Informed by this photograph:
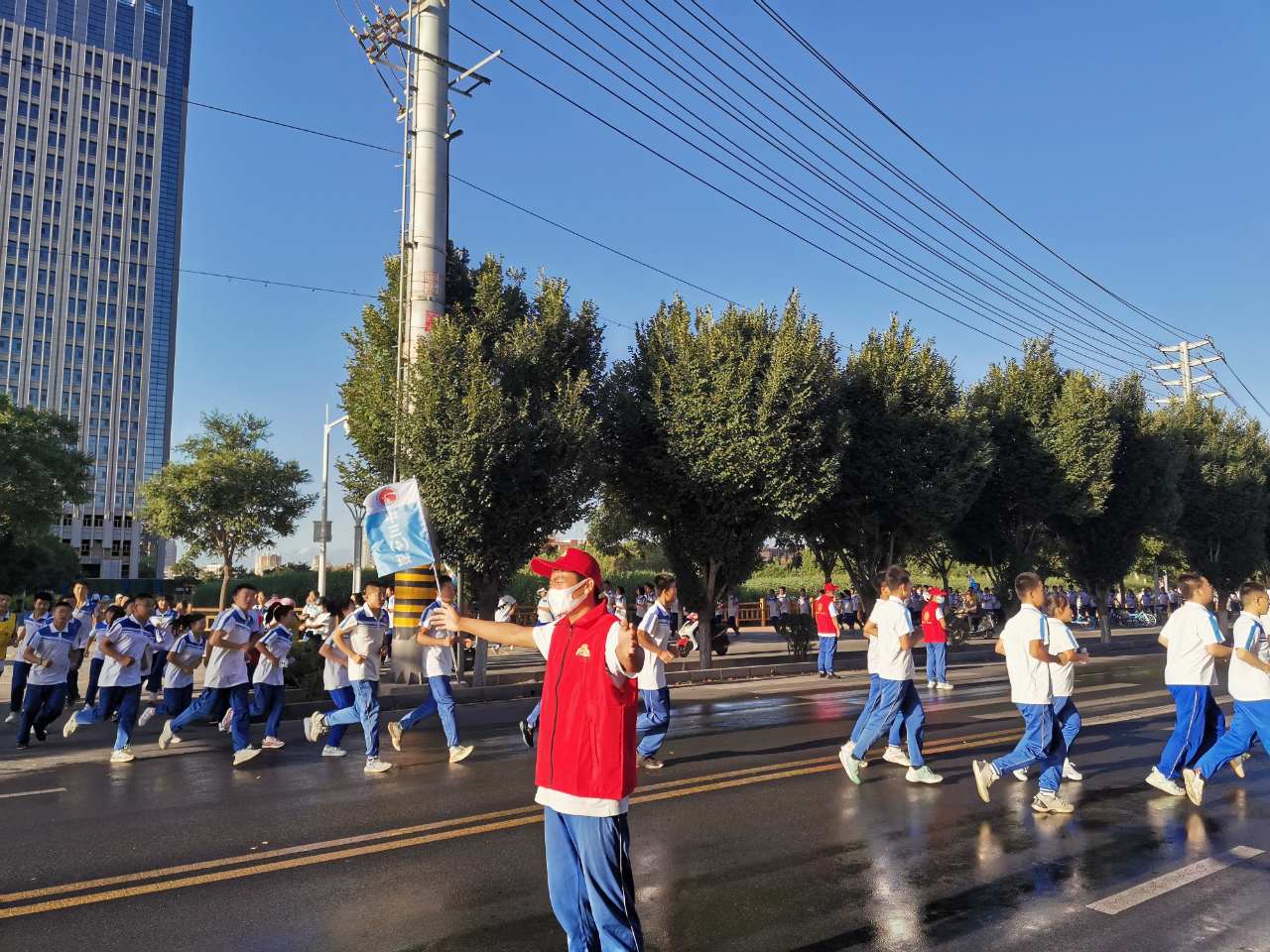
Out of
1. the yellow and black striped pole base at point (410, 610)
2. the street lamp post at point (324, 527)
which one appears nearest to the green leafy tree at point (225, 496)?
the street lamp post at point (324, 527)

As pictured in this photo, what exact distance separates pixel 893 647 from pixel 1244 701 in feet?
8.61

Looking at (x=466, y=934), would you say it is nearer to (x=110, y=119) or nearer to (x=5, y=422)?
(x=5, y=422)

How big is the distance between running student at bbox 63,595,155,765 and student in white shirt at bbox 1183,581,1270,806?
998 cm

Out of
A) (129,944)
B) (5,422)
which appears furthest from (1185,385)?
(5,422)

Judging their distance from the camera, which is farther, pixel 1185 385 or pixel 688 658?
pixel 1185 385

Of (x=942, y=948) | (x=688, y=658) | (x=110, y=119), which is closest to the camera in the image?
(x=942, y=948)

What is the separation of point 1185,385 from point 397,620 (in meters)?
41.4

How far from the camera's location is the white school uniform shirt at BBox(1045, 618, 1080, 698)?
7367 mm

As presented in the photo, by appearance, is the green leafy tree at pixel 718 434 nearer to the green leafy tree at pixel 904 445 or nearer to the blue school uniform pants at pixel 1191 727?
the green leafy tree at pixel 904 445

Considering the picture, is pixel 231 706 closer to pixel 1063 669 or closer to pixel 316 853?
pixel 316 853

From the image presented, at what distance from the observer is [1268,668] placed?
6.91m

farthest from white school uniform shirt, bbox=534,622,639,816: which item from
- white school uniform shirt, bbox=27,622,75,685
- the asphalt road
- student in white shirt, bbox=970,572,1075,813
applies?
white school uniform shirt, bbox=27,622,75,685

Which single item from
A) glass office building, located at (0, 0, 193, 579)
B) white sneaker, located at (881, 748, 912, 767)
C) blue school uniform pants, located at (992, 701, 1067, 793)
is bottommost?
white sneaker, located at (881, 748, 912, 767)

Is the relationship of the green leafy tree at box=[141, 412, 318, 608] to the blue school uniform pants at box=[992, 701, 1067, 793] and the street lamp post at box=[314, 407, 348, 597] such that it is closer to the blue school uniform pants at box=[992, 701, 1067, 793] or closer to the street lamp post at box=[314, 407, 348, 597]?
the street lamp post at box=[314, 407, 348, 597]
